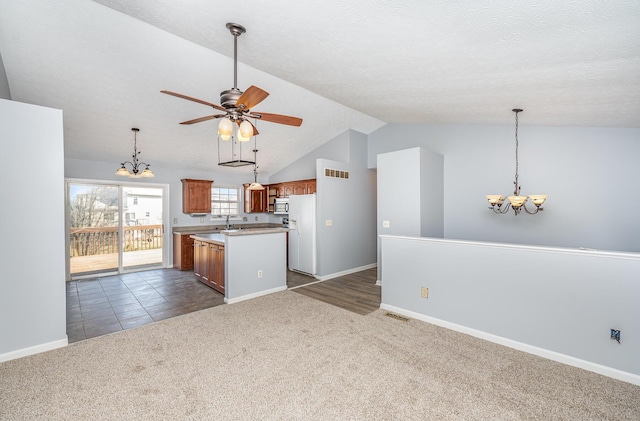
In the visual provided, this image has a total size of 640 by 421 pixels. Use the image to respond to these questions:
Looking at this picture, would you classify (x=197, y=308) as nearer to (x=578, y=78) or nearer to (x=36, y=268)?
(x=36, y=268)

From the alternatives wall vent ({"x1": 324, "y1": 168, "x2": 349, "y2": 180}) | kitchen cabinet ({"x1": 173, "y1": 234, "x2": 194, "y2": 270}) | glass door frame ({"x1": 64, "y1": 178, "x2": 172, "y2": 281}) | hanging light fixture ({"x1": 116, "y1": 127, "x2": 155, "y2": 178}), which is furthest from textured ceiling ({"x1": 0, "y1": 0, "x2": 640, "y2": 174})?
kitchen cabinet ({"x1": 173, "y1": 234, "x2": 194, "y2": 270})

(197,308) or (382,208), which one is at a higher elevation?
(382,208)

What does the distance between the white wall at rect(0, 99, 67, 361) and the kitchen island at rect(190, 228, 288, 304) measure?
6.37ft

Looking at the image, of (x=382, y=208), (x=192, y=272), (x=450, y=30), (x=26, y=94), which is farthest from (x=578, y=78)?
(x=192, y=272)

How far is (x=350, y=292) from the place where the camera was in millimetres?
4852

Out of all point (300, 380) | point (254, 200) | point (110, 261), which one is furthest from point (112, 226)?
point (300, 380)

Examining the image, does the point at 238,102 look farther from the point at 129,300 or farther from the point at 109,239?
the point at 109,239

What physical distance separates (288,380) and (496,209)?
4223 millimetres

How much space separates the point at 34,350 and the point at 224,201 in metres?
5.35

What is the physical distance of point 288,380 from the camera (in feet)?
7.74

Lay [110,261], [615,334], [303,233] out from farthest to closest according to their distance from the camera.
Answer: [110,261] < [303,233] < [615,334]

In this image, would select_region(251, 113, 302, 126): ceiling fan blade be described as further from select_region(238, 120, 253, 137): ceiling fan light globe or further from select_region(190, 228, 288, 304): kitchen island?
select_region(190, 228, 288, 304): kitchen island

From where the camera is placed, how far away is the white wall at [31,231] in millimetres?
2705

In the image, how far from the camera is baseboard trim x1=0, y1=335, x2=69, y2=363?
2.68m
